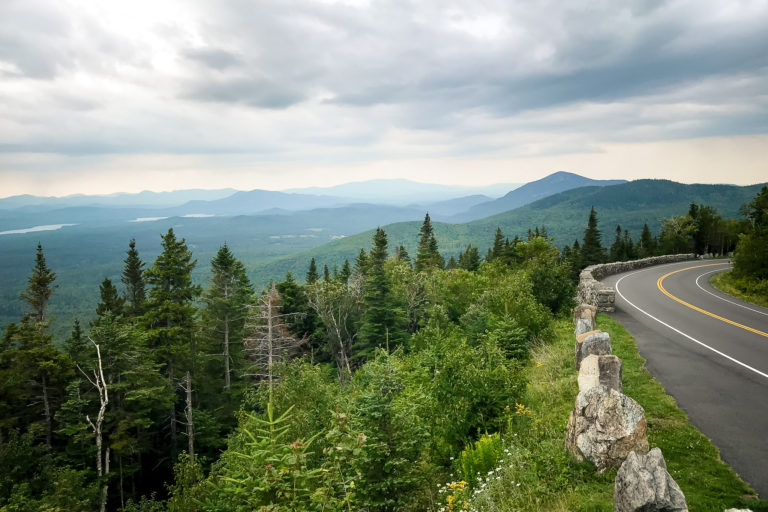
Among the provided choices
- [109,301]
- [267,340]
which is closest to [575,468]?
[267,340]

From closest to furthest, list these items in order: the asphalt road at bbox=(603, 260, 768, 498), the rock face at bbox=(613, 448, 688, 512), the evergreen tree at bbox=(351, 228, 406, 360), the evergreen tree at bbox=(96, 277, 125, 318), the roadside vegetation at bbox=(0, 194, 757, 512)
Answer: the rock face at bbox=(613, 448, 688, 512) < the roadside vegetation at bbox=(0, 194, 757, 512) < the asphalt road at bbox=(603, 260, 768, 498) < the evergreen tree at bbox=(351, 228, 406, 360) < the evergreen tree at bbox=(96, 277, 125, 318)

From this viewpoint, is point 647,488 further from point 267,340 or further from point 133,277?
point 133,277

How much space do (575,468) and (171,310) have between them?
97.5ft

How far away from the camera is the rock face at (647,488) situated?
5.05 metres

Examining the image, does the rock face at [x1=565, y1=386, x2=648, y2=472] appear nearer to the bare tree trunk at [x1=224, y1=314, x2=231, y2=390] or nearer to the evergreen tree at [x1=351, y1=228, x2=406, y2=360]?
the evergreen tree at [x1=351, y1=228, x2=406, y2=360]

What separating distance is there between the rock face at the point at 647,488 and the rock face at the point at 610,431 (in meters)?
1.56

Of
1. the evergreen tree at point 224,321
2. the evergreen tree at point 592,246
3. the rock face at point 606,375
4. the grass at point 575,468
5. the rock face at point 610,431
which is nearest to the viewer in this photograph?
the grass at point 575,468

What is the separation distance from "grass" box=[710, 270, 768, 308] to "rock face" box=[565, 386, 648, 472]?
20962 mm

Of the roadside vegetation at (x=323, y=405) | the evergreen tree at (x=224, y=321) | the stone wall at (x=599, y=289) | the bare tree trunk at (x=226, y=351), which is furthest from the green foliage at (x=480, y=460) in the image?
the bare tree trunk at (x=226, y=351)

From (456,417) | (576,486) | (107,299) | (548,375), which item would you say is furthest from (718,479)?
(107,299)

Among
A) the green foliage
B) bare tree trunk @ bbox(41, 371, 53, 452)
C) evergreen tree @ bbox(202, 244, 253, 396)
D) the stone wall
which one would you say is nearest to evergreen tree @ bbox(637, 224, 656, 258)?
the stone wall

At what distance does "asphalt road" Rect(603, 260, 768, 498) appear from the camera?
25.6 feet

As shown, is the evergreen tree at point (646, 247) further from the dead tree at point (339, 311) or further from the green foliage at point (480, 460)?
the green foliage at point (480, 460)

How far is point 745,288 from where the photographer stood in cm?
2512
